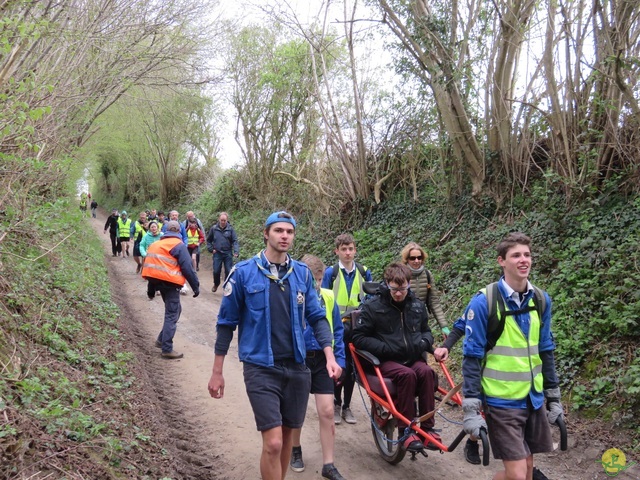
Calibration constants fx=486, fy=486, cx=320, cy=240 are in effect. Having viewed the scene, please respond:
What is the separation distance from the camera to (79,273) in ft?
32.0

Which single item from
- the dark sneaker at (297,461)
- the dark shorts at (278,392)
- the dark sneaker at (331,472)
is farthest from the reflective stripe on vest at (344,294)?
the dark shorts at (278,392)

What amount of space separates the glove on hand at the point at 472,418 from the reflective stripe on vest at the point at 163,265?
551 cm

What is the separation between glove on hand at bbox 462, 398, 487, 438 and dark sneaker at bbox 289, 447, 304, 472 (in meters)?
1.90

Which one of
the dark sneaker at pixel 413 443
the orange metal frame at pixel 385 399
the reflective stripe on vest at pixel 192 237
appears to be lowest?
the dark sneaker at pixel 413 443

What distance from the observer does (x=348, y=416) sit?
18.9 feet

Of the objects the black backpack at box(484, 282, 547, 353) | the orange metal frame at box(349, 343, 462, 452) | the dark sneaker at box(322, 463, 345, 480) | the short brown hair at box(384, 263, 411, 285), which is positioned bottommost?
the dark sneaker at box(322, 463, 345, 480)

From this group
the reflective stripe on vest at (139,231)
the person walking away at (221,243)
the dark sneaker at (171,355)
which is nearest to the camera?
the dark sneaker at (171,355)

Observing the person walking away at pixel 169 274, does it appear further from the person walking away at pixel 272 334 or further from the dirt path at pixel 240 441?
the person walking away at pixel 272 334

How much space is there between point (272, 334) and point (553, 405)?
6.67 feet

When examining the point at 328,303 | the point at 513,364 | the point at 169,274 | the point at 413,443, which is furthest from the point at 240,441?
the point at 169,274

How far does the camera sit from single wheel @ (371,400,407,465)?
14.9ft

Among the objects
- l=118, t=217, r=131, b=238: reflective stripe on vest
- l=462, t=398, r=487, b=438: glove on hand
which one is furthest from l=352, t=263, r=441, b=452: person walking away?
l=118, t=217, r=131, b=238: reflective stripe on vest

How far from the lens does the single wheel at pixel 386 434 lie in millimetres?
4556

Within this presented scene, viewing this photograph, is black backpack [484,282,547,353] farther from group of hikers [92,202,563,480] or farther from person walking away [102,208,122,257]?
person walking away [102,208,122,257]
